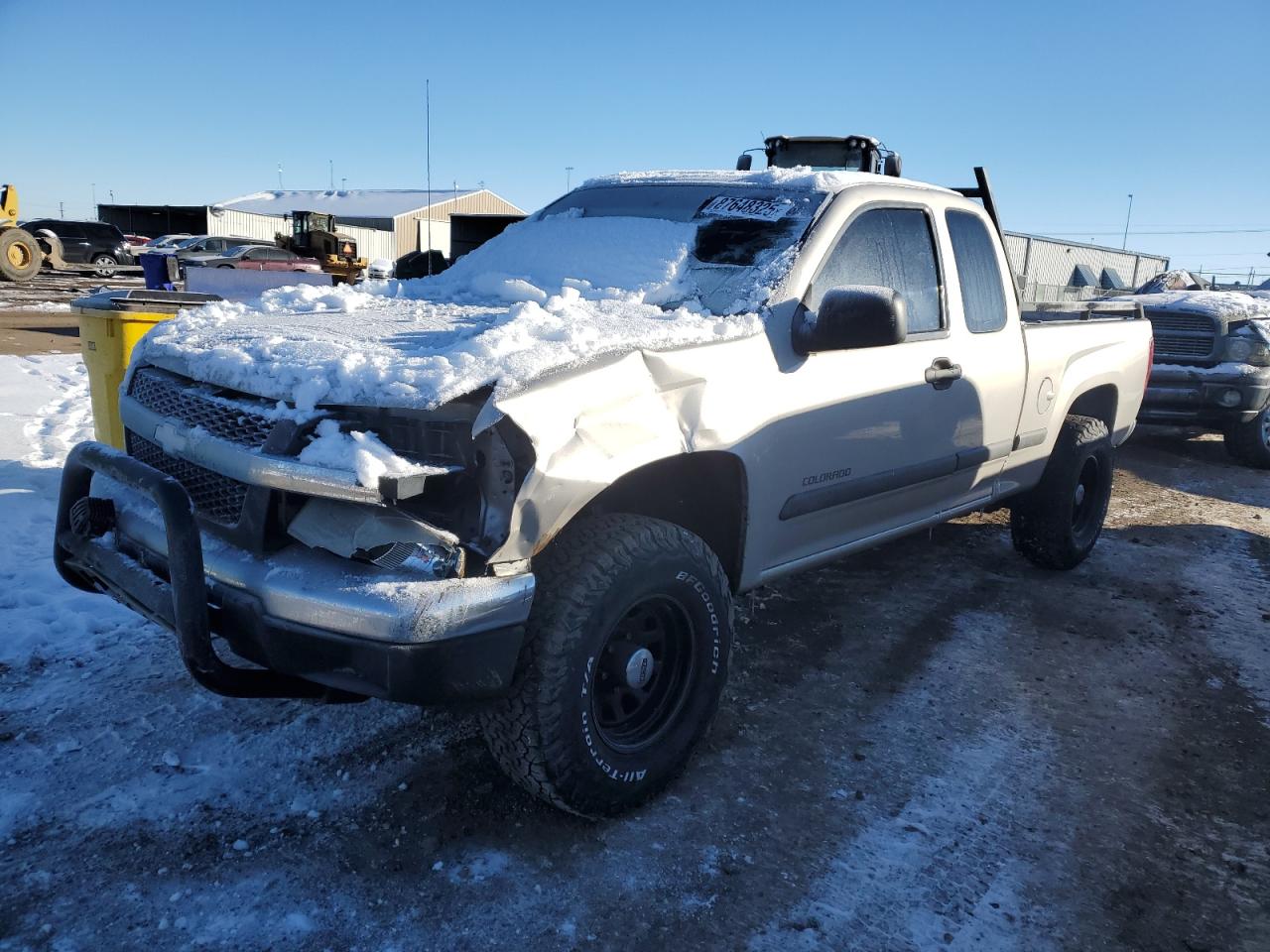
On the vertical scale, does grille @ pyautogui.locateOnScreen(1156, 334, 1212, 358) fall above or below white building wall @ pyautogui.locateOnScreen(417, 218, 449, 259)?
below

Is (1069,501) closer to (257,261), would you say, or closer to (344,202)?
(257,261)

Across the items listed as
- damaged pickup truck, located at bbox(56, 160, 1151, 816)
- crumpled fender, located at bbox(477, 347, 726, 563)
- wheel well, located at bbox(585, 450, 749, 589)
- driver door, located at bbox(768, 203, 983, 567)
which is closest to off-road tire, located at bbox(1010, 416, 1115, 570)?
damaged pickup truck, located at bbox(56, 160, 1151, 816)

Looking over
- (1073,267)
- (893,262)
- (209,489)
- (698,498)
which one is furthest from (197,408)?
(1073,267)

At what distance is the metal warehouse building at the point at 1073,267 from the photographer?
98.9 feet

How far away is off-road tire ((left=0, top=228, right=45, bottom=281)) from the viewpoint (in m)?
20.1

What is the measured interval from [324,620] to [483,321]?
47.5 inches

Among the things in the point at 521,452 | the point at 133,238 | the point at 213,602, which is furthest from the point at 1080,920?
the point at 133,238

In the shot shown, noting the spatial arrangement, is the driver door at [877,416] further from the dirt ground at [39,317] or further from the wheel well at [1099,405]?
the dirt ground at [39,317]

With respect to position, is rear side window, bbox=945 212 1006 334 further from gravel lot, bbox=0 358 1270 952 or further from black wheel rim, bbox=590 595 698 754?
black wheel rim, bbox=590 595 698 754

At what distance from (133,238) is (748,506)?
39803 millimetres

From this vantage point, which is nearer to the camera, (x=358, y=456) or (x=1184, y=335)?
(x=358, y=456)

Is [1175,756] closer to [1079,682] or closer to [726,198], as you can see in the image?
[1079,682]

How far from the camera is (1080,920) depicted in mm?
2420

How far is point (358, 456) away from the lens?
2.14 metres
